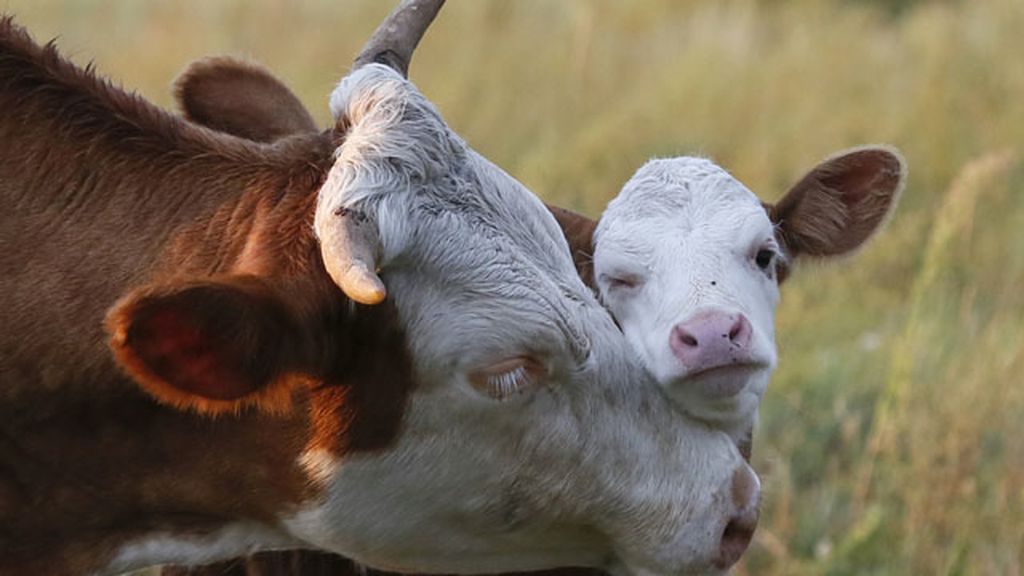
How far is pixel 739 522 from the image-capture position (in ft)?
12.5

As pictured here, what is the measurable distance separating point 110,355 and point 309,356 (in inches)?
16.7

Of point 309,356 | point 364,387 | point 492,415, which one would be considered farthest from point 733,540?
point 309,356

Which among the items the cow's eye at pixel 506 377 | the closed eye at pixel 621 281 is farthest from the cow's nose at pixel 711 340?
the cow's eye at pixel 506 377

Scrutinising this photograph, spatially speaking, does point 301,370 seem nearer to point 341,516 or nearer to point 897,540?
point 341,516

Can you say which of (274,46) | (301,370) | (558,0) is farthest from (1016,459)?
(558,0)

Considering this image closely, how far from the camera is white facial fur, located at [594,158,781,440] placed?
3.87m

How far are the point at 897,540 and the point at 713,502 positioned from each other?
267 centimetres

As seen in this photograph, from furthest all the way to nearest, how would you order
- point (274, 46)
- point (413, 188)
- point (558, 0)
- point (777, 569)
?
1. point (558, 0)
2. point (274, 46)
3. point (777, 569)
4. point (413, 188)

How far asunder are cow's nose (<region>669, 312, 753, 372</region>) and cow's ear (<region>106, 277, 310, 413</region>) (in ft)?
3.03

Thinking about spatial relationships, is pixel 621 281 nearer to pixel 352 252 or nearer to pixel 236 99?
pixel 236 99

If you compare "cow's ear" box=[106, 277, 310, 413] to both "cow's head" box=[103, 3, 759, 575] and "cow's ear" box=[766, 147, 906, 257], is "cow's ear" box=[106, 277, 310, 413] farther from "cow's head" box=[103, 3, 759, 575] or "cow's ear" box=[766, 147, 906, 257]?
"cow's ear" box=[766, 147, 906, 257]

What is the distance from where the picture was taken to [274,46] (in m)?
11.9

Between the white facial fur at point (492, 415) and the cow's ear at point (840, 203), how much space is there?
3.02 ft

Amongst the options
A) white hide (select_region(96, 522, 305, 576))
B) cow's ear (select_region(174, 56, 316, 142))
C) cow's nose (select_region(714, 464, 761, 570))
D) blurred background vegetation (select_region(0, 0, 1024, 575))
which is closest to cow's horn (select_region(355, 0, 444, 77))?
cow's ear (select_region(174, 56, 316, 142))
